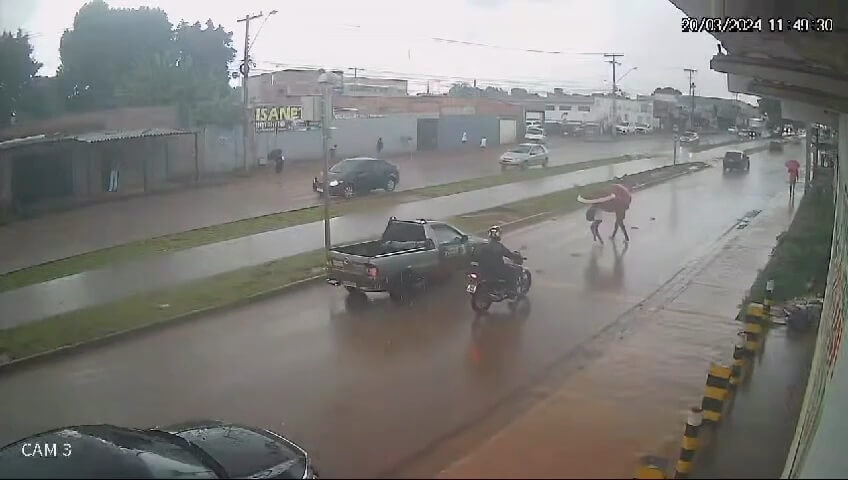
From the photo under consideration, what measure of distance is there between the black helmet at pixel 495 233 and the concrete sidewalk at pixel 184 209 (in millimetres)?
1240

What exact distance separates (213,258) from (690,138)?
3.61 metres

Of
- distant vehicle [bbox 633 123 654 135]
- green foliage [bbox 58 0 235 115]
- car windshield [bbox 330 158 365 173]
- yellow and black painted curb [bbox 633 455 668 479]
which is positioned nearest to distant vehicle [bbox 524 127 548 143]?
distant vehicle [bbox 633 123 654 135]

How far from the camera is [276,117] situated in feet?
22.1

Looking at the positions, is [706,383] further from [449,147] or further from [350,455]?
[449,147]

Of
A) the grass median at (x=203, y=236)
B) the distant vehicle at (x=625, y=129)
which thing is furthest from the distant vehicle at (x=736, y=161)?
the distant vehicle at (x=625, y=129)

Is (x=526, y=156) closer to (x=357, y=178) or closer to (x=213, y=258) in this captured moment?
(x=357, y=178)

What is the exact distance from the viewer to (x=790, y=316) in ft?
15.3

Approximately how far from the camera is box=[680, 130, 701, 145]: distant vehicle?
602cm

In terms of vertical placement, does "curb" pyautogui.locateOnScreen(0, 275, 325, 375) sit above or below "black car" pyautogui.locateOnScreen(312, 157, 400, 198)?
below

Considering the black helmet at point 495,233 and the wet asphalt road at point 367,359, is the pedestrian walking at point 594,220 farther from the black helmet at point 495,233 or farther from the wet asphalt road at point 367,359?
the black helmet at point 495,233

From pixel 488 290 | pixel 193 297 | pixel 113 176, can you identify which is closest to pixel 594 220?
pixel 488 290

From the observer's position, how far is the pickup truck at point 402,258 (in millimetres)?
5148
